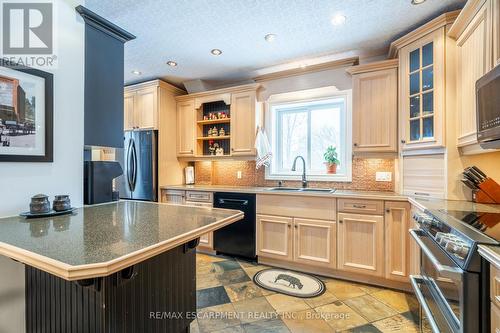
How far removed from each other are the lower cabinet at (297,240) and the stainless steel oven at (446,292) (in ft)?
3.10

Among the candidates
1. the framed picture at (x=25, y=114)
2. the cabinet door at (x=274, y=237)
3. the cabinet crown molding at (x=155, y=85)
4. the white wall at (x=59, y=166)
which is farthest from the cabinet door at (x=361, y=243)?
the cabinet crown molding at (x=155, y=85)

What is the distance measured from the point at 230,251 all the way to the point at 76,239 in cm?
233

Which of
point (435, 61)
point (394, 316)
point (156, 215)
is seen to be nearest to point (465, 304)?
point (394, 316)

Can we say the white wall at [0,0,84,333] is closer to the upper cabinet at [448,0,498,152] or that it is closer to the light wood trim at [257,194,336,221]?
the light wood trim at [257,194,336,221]

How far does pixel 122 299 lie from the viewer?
1.10 metres

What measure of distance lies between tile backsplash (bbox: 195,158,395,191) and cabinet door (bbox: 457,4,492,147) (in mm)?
916

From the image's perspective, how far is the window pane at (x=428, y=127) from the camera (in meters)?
2.10

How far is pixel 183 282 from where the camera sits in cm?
152

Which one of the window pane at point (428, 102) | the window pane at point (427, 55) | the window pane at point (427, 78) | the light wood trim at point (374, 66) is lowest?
the window pane at point (428, 102)

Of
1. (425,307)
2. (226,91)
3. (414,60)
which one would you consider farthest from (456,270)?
(226,91)

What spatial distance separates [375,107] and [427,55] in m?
0.62

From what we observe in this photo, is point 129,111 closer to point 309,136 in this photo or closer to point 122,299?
point 309,136

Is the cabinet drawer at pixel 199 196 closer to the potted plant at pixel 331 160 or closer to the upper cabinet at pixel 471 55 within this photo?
the potted plant at pixel 331 160

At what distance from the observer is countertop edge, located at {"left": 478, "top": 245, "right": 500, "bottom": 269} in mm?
860
